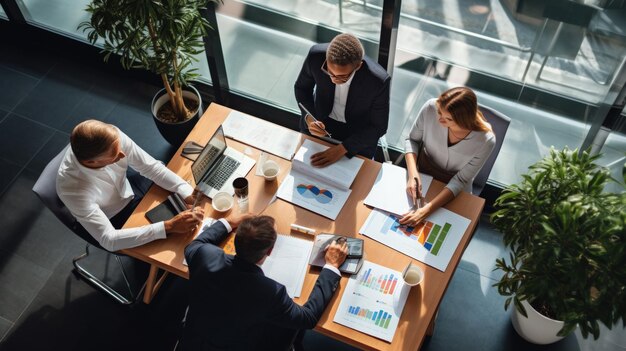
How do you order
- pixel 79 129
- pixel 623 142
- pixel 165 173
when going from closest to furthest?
pixel 79 129 → pixel 165 173 → pixel 623 142

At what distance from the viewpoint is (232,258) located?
8.01ft

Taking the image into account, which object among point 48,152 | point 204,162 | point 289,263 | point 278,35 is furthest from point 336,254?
point 48,152

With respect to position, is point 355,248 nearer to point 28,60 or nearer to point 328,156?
point 328,156

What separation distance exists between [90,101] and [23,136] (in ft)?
1.85

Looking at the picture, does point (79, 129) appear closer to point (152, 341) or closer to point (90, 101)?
point (152, 341)

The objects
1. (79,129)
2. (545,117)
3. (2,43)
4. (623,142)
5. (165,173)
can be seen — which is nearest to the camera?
(79,129)

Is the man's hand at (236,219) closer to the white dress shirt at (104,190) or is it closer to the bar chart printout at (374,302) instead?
the white dress shirt at (104,190)

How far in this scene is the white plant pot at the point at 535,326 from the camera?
3.06 m

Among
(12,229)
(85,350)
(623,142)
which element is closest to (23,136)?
(12,229)

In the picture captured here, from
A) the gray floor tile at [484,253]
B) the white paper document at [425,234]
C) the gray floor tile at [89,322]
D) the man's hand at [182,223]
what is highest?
the white paper document at [425,234]

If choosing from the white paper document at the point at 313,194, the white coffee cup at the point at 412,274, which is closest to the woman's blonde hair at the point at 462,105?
the white paper document at the point at 313,194

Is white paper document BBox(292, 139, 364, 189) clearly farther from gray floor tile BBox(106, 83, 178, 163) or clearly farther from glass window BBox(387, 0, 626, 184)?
gray floor tile BBox(106, 83, 178, 163)

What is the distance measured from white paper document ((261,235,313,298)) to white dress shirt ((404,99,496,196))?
83cm

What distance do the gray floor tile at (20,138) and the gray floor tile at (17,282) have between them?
808 millimetres
